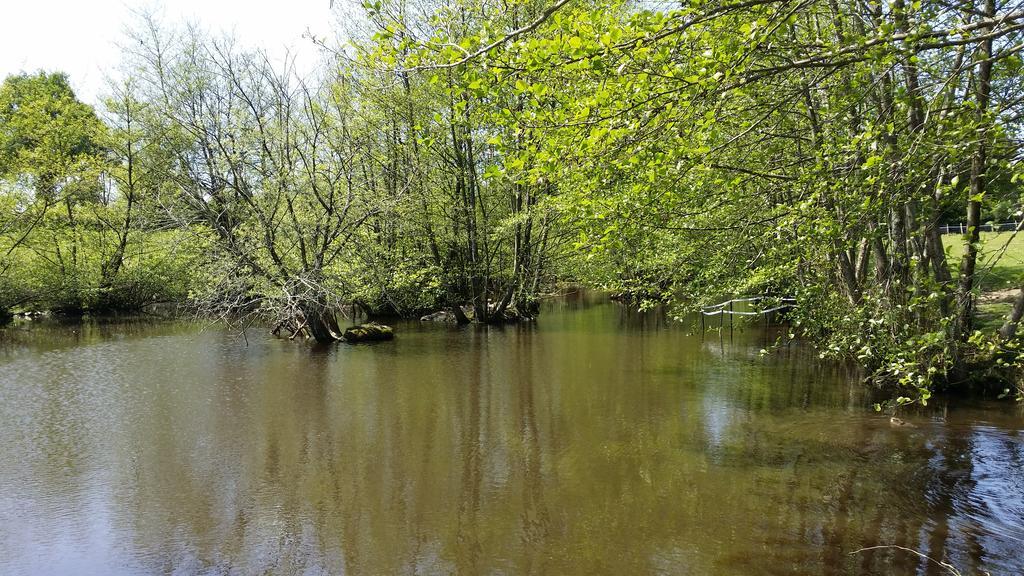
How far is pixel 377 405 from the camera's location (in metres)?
11.2

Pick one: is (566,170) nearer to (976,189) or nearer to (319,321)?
(976,189)

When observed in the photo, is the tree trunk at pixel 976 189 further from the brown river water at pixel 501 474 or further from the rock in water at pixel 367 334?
the rock in water at pixel 367 334

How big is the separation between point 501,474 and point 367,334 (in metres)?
13.1

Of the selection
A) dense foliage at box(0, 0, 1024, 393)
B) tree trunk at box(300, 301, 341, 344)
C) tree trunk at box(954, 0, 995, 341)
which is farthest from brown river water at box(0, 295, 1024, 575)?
tree trunk at box(300, 301, 341, 344)

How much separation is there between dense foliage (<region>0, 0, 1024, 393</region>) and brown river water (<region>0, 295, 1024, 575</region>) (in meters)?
1.33

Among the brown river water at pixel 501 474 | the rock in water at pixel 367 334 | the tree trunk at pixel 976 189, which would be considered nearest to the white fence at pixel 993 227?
the tree trunk at pixel 976 189

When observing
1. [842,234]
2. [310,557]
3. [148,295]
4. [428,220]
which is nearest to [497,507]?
[310,557]

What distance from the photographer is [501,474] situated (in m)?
7.68

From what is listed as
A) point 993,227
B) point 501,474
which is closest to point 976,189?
point 993,227

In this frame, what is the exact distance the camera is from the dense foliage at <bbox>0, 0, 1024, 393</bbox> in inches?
226

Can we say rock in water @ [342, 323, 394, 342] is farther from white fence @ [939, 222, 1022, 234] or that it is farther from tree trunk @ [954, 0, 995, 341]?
tree trunk @ [954, 0, 995, 341]

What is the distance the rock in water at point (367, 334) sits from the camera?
19.7 m

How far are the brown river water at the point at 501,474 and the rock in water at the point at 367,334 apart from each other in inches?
206

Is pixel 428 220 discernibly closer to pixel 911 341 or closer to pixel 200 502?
pixel 200 502
